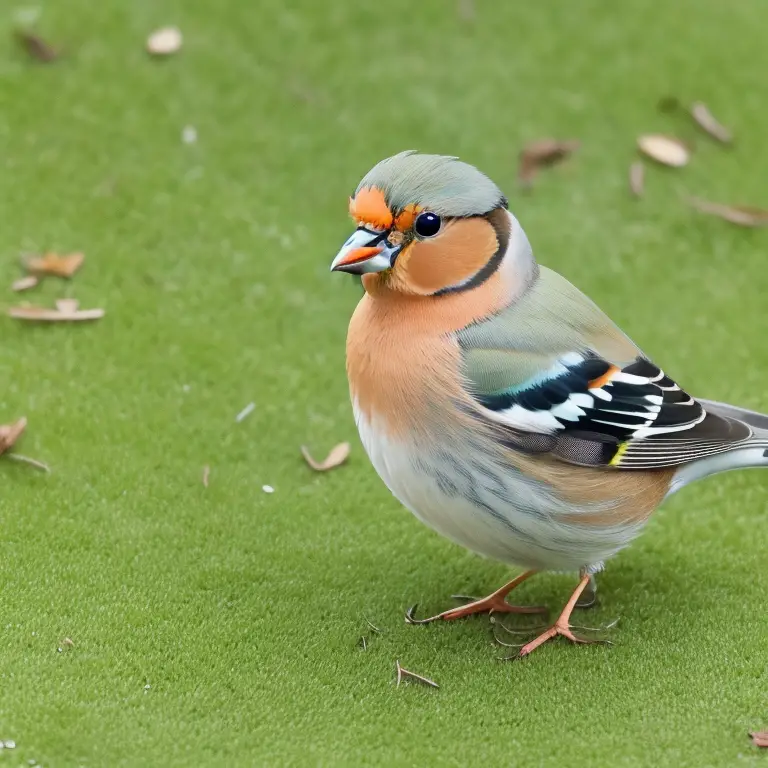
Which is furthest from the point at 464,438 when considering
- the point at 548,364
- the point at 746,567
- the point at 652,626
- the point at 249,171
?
the point at 249,171

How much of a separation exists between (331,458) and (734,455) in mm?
1355

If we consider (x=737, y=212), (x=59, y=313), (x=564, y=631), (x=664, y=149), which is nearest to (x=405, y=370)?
(x=564, y=631)

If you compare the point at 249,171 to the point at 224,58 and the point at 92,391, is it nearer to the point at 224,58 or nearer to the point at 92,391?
the point at 224,58

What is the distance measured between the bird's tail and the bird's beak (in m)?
1.11

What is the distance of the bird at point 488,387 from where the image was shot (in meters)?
2.90

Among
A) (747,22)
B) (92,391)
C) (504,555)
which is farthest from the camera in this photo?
(747,22)

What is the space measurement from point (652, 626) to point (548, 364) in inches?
34.8

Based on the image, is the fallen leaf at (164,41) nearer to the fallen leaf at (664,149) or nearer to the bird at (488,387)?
the fallen leaf at (664,149)

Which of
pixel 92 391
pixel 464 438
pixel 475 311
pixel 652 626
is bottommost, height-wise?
pixel 92 391

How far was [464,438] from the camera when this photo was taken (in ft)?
9.48

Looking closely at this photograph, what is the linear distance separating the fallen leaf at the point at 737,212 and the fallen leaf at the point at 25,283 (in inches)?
115

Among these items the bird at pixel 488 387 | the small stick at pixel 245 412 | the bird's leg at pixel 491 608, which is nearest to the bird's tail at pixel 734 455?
the bird at pixel 488 387

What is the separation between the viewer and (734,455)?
3340 millimetres

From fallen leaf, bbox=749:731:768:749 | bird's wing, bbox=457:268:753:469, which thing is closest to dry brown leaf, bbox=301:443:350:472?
bird's wing, bbox=457:268:753:469
